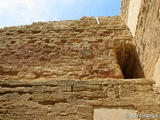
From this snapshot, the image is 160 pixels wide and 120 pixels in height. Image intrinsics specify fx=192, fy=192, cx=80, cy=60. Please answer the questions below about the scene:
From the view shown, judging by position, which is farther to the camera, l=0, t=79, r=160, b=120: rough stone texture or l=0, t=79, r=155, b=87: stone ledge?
l=0, t=79, r=155, b=87: stone ledge

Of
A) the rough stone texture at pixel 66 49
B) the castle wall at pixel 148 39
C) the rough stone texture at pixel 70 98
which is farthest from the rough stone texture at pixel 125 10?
the rough stone texture at pixel 70 98

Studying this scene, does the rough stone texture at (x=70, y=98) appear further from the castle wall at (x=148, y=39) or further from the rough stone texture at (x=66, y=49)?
the rough stone texture at (x=66, y=49)

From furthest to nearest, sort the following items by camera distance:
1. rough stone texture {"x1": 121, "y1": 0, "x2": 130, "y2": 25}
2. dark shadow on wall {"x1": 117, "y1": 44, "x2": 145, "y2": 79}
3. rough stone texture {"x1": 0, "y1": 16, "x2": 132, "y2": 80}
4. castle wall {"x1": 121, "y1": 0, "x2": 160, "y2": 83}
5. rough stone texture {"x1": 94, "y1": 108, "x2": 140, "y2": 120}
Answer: rough stone texture {"x1": 121, "y1": 0, "x2": 130, "y2": 25} → dark shadow on wall {"x1": 117, "y1": 44, "x2": 145, "y2": 79} → rough stone texture {"x1": 0, "y1": 16, "x2": 132, "y2": 80} → castle wall {"x1": 121, "y1": 0, "x2": 160, "y2": 83} → rough stone texture {"x1": 94, "y1": 108, "x2": 140, "y2": 120}

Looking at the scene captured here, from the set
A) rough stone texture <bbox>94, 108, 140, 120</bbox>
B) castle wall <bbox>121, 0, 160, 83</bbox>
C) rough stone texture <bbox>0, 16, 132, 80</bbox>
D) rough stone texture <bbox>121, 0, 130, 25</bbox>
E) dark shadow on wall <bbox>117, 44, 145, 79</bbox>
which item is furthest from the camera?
rough stone texture <bbox>121, 0, 130, 25</bbox>

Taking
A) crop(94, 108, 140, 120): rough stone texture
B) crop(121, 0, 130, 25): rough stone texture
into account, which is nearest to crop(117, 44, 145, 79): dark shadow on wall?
crop(121, 0, 130, 25): rough stone texture

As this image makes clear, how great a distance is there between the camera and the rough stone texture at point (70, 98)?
85.2 inches

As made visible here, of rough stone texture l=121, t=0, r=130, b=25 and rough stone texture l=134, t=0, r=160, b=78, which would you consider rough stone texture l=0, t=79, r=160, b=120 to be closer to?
rough stone texture l=134, t=0, r=160, b=78

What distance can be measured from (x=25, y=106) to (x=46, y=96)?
270 mm

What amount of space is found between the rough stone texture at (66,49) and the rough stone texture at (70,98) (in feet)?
1.67

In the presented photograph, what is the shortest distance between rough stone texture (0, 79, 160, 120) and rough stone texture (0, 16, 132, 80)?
51 centimetres

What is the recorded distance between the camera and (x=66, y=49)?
139 inches

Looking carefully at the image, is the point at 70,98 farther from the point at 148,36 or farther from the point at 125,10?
the point at 125,10

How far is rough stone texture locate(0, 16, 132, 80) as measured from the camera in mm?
3092

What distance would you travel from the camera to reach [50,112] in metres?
2.19
